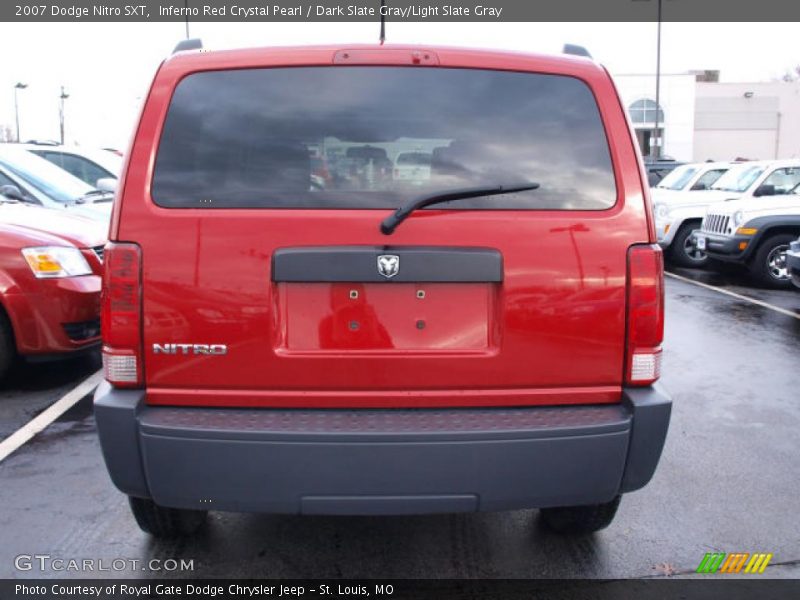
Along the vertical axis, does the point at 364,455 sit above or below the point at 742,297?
above

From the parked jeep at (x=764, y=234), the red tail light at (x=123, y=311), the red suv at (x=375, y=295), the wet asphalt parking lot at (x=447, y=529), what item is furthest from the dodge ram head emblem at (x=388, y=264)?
the parked jeep at (x=764, y=234)

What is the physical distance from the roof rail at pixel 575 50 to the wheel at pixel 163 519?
235 cm

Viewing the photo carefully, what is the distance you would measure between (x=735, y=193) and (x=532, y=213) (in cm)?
1121

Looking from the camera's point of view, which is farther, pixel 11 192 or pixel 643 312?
pixel 11 192

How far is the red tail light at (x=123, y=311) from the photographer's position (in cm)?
257

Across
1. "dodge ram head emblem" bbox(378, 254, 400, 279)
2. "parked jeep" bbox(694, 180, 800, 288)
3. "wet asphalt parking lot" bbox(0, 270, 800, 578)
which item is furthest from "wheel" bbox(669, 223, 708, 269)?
"dodge ram head emblem" bbox(378, 254, 400, 279)

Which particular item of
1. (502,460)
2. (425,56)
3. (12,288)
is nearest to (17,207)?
(12,288)

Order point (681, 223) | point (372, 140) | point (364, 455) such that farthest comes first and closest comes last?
1. point (681, 223)
2. point (372, 140)
3. point (364, 455)

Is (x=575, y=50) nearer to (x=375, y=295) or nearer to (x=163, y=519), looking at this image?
(x=375, y=295)

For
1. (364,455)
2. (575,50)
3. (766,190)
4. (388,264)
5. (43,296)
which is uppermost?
(575,50)

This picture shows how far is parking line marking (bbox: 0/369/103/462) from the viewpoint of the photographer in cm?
443

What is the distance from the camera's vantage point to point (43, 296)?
528cm

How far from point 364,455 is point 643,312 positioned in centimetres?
107

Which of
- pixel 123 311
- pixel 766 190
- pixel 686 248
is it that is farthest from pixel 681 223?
pixel 123 311
